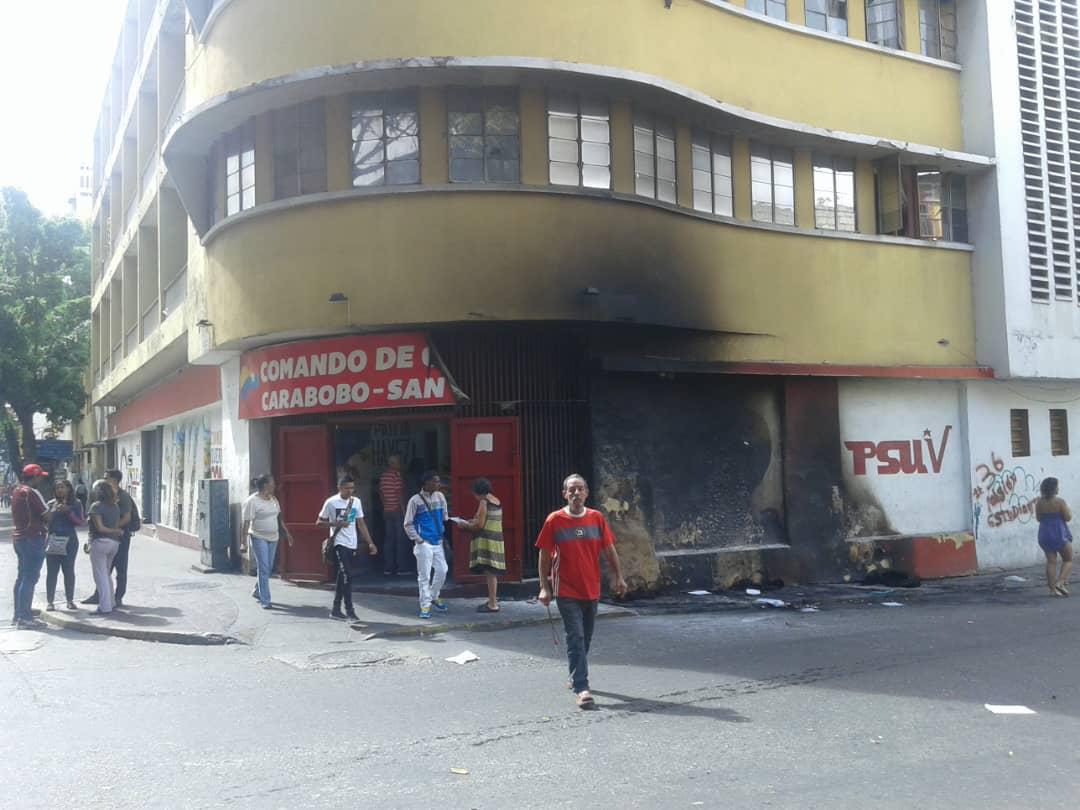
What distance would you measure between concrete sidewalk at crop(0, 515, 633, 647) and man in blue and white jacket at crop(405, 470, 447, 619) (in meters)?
0.39

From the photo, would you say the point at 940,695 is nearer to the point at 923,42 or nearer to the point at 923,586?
the point at 923,586

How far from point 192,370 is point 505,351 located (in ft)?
30.9

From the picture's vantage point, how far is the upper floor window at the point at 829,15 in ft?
54.6

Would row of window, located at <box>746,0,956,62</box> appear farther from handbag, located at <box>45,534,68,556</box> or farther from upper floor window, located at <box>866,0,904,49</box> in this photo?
handbag, located at <box>45,534,68,556</box>

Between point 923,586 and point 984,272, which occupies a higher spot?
point 984,272

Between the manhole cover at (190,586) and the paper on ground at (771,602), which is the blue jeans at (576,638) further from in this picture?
the manhole cover at (190,586)

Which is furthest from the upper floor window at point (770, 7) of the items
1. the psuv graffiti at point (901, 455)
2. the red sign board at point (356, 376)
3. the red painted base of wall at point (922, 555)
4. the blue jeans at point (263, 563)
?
the blue jeans at point (263, 563)

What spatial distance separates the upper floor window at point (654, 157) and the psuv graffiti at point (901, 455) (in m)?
5.24

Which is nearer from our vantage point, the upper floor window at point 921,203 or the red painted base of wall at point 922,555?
the red painted base of wall at point 922,555

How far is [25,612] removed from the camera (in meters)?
12.6

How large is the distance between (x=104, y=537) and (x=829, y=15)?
1368 cm

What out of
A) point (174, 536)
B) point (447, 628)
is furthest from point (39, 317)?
point (447, 628)

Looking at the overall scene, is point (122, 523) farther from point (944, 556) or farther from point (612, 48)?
point (944, 556)

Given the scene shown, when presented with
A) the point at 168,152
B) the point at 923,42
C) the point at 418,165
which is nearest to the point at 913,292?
the point at 923,42
